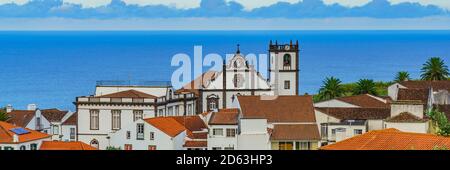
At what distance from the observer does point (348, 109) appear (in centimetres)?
3628

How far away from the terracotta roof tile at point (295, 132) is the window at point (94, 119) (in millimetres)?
9301

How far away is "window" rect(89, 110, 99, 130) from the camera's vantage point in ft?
135

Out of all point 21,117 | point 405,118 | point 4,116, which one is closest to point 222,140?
point 405,118

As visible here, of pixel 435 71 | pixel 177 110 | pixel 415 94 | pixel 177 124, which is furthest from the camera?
pixel 435 71

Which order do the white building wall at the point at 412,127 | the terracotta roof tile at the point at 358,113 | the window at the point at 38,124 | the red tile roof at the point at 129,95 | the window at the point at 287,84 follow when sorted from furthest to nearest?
1. the window at the point at 287,84
2. the window at the point at 38,124
3. the red tile roof at the point at 129,95
4. the terracotta roof tile at the point at 358,113
5. the white building wall at the point at 412,127

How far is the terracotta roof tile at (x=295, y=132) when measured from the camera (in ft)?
110

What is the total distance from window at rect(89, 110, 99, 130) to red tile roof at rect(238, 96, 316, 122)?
259 inches

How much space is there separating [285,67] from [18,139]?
25.6 meters

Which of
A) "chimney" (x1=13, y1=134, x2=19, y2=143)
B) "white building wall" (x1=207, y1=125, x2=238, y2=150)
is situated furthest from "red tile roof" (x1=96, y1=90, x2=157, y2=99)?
"chimney" (x1=13, y1=134, x2=19, y2=143)

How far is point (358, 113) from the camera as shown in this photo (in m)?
35.2

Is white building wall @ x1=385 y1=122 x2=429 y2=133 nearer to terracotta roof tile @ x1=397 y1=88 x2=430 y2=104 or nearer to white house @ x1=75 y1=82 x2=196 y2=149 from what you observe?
terracotta roof tile @ x1=397 y1=88 x2=430 y2=104

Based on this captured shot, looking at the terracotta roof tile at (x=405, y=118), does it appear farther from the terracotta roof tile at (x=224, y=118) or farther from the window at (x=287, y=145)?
the terracotta roof tile at (x=224, y=118)

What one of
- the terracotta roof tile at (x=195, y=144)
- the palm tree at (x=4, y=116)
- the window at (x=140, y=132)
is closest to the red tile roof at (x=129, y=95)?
the palm tree at (x=4, y=116)

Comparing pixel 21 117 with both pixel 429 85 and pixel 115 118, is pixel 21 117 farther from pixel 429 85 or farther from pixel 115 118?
pixel 429 85
